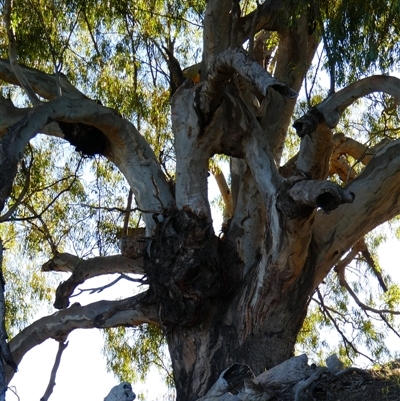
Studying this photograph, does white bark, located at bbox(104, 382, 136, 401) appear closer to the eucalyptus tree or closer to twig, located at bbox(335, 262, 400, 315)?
the eucalyptus tree

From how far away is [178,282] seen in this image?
7.47 metres

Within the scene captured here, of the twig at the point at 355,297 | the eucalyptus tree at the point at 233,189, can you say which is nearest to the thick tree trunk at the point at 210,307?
the eucalyptus tree at the point at 233,189

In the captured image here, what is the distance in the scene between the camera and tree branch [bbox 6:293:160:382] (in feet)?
27.0

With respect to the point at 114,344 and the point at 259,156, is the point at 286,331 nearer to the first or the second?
the point at 259,156

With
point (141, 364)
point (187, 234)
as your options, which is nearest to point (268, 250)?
point (187, 234)

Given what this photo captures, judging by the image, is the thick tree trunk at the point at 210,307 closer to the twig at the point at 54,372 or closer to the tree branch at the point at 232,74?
the tree branch at the point at 232,74

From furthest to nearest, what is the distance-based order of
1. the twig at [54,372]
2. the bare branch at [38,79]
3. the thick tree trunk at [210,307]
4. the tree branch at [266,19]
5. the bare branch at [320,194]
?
the tree branch at [266,19], the bare branch at [38,79], the twig at [54,372], the thick tree trunk at [210,307], the bare branch at [320,194]

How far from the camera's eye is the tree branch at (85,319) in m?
8.24

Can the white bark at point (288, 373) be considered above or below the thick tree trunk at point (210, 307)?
below

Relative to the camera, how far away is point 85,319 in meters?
8.65

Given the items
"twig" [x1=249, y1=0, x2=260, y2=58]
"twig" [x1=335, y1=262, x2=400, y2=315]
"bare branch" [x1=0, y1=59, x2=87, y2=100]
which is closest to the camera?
"twig" [x1=249, y1=0, x2=260, y2=58]

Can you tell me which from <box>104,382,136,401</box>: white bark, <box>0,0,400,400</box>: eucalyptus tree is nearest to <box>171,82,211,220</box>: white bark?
<box>0,0,400,400</box>: eucalyptus tree

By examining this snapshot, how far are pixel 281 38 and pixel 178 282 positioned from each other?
11.4 ft

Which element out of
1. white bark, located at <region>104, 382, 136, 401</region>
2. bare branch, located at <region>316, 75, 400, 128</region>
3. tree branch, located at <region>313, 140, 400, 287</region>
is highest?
bare branch, located at <region>316, 75, 400, 128</region>
